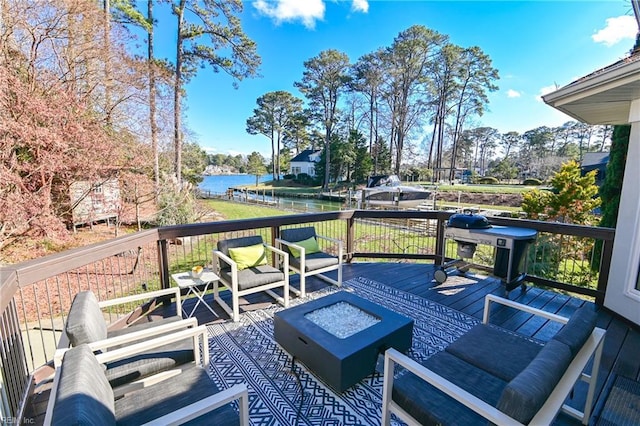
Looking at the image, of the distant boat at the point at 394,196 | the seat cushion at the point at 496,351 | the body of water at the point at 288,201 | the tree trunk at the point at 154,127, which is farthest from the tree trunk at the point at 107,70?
the distant boat at the point at 394,196

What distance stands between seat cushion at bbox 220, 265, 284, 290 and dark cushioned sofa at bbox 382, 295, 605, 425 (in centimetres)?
204

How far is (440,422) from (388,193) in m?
15.5

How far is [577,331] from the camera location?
4.88ft

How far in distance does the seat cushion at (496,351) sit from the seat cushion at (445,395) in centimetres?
7

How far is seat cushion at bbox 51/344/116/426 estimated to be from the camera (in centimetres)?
95

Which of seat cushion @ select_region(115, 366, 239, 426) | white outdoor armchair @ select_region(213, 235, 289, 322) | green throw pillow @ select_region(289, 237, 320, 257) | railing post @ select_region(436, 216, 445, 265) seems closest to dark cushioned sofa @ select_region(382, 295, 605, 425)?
seat cushion @ select_region(115, 366, 239, 426)

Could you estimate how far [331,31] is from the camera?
16.2 m

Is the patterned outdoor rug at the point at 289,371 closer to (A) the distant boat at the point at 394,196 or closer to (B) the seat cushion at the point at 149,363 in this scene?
(B) the seat cushion at the point at 149,363

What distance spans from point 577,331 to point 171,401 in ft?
7.25

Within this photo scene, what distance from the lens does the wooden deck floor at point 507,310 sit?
7.64 ft

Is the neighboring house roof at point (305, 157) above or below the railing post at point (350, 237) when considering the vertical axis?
above

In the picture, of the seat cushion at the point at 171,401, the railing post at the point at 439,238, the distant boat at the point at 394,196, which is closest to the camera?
the seat cushion at the point at 171,401

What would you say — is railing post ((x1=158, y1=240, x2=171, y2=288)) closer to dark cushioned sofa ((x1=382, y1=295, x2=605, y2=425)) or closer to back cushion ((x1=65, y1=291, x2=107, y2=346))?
back cushion ((x1=65, y1=291, x2=107, y2=346))

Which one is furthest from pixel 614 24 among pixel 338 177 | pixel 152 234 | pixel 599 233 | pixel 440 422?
pixel 338 177
